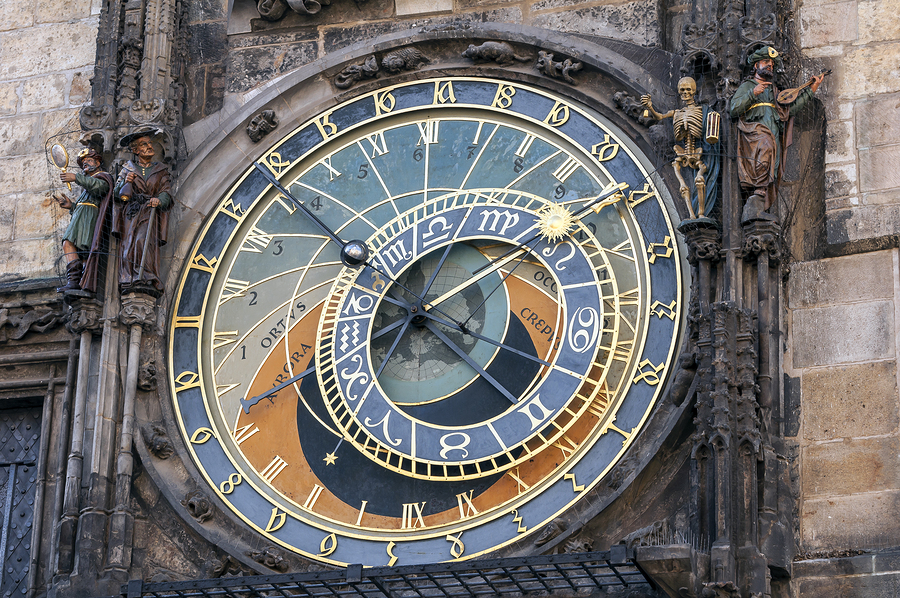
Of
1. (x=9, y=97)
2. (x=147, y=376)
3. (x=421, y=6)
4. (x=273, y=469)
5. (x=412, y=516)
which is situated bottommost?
(x=412, y=516)

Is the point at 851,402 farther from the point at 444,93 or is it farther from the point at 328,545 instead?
the point at 444,93

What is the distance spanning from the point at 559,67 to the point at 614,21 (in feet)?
1.40

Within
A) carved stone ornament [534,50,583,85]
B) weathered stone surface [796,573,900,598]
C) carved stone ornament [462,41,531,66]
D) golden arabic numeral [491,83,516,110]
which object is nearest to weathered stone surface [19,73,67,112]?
carved stone ornament [462,41,531,66]

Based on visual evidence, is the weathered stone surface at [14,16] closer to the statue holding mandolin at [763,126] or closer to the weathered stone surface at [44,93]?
the weathered stone surface at [44,93]

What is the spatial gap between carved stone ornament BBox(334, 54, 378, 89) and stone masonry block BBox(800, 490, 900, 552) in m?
3.39

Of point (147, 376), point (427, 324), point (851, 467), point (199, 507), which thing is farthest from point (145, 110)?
point (851, 467)

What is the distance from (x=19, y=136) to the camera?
11406 mm

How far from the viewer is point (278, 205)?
34.6 ft

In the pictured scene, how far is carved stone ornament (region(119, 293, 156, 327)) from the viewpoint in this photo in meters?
10.2

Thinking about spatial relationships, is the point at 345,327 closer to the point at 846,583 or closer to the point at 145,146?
the point at 145,146

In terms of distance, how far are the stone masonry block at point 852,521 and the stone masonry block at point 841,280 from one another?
1.02 m

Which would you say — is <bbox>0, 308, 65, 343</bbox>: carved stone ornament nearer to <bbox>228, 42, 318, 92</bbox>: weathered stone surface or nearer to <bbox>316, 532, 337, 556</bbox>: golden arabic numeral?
<bbox>228, 42, 318, 92</bbox>: weathered stone surface

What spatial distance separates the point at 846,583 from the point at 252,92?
14.1 ft

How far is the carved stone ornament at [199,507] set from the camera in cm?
973
